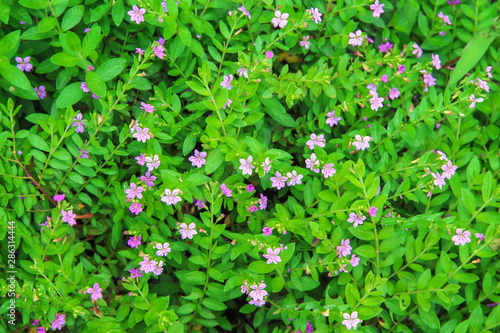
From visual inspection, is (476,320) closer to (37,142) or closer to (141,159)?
(141,159)

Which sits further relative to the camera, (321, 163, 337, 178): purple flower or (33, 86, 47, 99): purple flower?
(33, 86, 47, 99): purple flower

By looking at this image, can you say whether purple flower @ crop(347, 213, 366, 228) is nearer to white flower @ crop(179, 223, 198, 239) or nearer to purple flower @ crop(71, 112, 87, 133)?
white flower @ crop(179, 223, 198, 239)

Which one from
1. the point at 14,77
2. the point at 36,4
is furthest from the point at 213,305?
the point at 36,4

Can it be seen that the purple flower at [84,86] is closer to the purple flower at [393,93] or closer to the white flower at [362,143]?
the white flower at [362,143]

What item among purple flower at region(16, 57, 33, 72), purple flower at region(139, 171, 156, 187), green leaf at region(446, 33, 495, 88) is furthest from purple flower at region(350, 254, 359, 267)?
purple flower at region(16, 57, 33, 72)

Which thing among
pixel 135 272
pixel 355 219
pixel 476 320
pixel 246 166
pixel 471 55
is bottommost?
pixel 476 320

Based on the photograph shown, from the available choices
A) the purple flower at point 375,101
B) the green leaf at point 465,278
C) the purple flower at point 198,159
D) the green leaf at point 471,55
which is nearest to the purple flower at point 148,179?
the purple flower at point 198,159

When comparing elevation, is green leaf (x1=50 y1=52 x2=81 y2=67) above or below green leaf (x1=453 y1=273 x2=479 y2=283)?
above
